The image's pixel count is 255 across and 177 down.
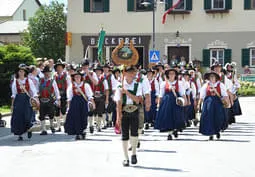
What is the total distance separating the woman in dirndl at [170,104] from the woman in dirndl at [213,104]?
0.61 meters

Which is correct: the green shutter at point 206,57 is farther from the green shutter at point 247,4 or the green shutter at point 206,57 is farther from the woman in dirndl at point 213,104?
the woman in dirndl at point 213,104

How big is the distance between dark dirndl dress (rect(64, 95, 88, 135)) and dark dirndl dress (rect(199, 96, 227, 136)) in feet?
9.38

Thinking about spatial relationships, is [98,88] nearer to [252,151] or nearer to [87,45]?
[252,151]

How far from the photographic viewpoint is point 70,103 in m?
14.6

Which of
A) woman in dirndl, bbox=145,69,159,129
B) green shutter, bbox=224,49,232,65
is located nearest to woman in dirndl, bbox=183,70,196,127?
woman in dirndl, bbox=145,69,159,129

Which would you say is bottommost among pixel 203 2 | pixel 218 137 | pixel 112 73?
pixel 218 137

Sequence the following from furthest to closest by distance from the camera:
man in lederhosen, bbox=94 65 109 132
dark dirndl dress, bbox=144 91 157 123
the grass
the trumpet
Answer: the grass, dark dirndl dress, bbox=144 91 157 123, man in lederhosen, bbox=94 65 109 132, the trumpet

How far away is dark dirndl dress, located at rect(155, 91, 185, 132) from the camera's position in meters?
14.5

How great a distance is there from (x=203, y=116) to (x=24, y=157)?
4.72m

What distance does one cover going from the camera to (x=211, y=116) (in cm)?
1428

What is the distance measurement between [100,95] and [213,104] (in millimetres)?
4261

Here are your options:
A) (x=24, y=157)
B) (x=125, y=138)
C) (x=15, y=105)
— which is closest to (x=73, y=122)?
(x=15, y=105)

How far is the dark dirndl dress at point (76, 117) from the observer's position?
14.5 meters

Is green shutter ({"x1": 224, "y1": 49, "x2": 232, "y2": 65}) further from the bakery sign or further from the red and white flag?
the bakery sign
